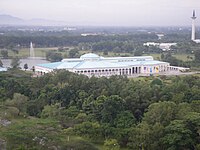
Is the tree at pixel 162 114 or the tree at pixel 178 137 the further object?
the tree at pixel 162 114

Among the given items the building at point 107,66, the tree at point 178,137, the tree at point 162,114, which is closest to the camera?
the tree at point 178,137

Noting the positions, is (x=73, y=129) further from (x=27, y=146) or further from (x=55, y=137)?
(x=27, y=146)

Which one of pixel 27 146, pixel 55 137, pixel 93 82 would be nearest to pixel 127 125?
pixel 55 137

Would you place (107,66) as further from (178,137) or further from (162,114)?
(178,137)

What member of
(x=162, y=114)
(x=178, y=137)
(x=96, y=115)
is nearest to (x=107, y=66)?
(x=96, y=115)

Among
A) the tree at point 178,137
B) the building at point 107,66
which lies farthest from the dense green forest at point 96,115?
the building at point 107,66

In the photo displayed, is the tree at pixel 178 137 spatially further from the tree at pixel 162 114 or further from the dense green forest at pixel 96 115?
the tree at pixel 162 114

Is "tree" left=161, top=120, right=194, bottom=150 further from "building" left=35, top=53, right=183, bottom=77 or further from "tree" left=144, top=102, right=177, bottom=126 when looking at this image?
"building" left=35, top=53, right=183, bottom=77
